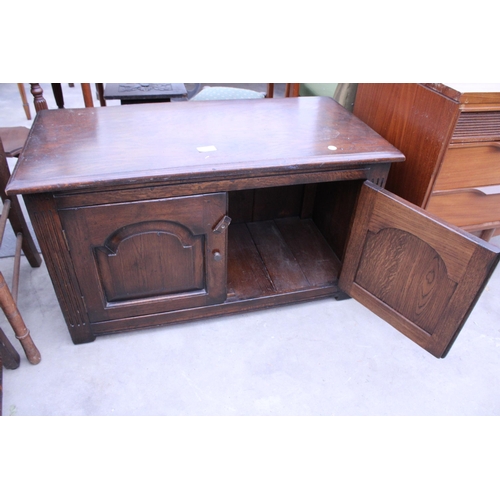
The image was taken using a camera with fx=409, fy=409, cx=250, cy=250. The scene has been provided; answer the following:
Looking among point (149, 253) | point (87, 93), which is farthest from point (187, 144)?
point (87, 93)

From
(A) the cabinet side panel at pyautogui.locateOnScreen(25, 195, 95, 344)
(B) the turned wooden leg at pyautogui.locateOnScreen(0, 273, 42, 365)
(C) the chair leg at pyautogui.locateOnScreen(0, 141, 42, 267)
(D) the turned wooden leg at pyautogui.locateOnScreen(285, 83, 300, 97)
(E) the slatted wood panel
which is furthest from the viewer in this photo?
(D) the turned wooden leg at pyautogui.locateOnScreen(285, 83, 300, 97)

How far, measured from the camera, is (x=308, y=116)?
4.10 ft

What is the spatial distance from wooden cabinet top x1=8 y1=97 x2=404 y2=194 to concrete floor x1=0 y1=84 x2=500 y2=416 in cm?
54

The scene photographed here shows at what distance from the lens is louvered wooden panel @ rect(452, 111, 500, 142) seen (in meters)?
1.07

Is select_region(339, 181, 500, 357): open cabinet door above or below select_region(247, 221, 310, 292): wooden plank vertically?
above

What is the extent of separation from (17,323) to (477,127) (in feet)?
4.41

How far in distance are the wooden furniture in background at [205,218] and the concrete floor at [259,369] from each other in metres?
0.08

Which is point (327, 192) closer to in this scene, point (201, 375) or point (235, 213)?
point (235, 213)

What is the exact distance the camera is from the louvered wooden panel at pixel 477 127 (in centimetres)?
107

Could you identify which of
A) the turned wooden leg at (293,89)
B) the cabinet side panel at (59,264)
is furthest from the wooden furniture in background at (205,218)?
the turned wooden leg at (293,89)

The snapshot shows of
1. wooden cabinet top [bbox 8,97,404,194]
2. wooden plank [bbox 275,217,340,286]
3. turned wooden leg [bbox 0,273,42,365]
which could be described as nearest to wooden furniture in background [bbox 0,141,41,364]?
turned wooden leg [bbox 0,273,42,365]

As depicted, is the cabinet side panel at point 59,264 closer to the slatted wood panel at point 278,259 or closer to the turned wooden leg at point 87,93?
the slatted wood panel at point 278,259

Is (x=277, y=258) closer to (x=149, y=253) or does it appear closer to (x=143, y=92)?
(x=149, y=253)

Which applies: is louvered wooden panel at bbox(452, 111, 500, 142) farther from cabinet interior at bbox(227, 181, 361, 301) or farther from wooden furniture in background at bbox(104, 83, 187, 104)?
wooden furniture in background at bbox(104, 83, 187, 104)
